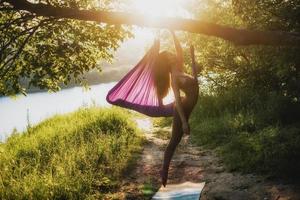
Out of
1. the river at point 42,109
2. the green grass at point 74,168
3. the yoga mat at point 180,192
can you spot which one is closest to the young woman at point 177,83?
the yoga mat at point 180,192

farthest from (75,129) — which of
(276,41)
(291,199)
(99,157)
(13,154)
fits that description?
(276,41)

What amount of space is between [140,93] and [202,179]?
239cm

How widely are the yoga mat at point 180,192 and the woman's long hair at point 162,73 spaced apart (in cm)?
182

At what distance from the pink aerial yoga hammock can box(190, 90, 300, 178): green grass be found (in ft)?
7.29

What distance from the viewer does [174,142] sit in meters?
6.34

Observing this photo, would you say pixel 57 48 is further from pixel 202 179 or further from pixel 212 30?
pixel 212 30

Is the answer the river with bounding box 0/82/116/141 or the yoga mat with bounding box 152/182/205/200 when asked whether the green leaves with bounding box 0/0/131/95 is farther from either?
the yoga mat with bounding box 152/182/205/200

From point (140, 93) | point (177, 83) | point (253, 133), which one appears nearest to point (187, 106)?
point (177, 83)

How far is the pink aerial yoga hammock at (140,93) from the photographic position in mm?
5875

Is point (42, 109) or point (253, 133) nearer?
point (253, 133)

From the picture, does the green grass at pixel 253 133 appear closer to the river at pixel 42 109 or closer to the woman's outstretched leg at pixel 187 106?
the woman's outstretched leg at pixel 187 106

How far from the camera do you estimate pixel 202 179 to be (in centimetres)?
741

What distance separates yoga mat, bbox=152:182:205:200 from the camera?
21.1ft

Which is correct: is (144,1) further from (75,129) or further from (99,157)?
(75,129)
